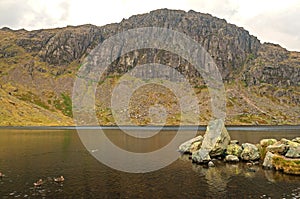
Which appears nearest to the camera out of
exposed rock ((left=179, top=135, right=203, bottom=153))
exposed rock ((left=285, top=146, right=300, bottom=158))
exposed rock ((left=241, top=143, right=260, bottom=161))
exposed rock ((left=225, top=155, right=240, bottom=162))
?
exposed rock ((left=285, top=146, right=300, bottom=158))

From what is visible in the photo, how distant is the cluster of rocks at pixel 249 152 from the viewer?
2608 inches

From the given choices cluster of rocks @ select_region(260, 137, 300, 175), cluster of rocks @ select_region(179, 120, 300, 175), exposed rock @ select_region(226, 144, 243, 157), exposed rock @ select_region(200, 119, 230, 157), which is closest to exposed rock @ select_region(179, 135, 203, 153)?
cluster of rocks @ select_region(179, 120, 300, 175)

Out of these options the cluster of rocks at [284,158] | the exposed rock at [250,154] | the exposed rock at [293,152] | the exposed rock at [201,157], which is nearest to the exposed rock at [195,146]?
the exposed rock at [201,157]

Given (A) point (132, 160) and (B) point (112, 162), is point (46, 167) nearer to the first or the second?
(B) point (112, 162)

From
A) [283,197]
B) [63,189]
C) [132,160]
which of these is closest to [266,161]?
[283,197]

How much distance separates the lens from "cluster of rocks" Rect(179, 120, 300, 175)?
66.2m

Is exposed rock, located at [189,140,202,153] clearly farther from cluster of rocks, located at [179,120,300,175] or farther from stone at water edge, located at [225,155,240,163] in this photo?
stone at water edge, located at [225,155,240,163]

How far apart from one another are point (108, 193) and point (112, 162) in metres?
30.6

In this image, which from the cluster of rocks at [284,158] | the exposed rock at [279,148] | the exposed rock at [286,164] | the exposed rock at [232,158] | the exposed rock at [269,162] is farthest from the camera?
the exposed rock at [232,158]

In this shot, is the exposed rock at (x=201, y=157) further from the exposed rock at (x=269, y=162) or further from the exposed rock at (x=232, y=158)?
the exposed rock at (x=269, y=162)

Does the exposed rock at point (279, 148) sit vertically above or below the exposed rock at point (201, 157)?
above

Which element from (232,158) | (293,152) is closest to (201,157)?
(232,158)

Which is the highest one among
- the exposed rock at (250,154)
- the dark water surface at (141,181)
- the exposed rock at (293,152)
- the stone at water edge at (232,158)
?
the exposed rock at (293,152)

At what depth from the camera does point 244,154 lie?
80.4 m
